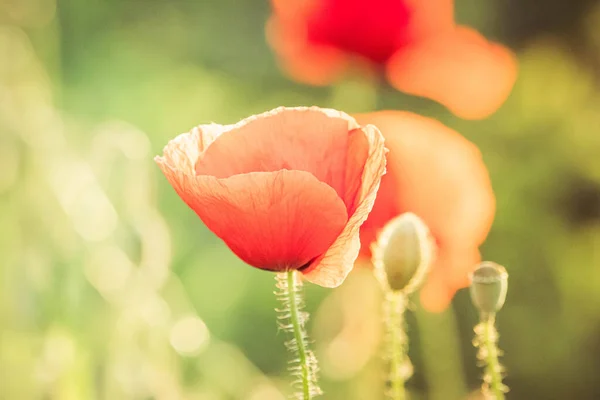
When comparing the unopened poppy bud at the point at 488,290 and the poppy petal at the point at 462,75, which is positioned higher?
the poppy petal at the point at 462,75

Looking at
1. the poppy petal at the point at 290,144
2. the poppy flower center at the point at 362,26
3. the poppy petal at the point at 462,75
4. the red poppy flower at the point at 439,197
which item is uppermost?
the poppy petal at the point at 462,75

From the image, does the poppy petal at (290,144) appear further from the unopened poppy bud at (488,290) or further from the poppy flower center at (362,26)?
the poppy flower center at (362,26)

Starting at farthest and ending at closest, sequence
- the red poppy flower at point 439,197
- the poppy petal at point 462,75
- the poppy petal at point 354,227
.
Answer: the poppy petal at point 462,75 → the red poppy flower at point 439,197 → the poppy petal at point 354,227

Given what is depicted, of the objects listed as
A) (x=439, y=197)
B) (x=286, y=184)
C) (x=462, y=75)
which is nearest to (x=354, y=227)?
(x=286, y=184)

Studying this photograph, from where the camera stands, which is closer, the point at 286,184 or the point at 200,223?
the point at 286,184

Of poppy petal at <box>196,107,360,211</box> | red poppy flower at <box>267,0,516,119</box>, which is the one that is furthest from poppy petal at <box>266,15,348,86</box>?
poppy petal at <box>196,107,360,211</box>

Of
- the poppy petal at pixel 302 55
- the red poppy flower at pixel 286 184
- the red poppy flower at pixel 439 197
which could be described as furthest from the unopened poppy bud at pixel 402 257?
the poppy petal at pixel 302 55

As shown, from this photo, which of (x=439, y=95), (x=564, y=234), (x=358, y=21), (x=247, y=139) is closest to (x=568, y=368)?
(x=564, y=234)

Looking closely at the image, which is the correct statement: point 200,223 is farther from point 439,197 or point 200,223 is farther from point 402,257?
point 402,257

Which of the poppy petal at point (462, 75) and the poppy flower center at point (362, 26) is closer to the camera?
the poppy flower center at point (362, 26)
